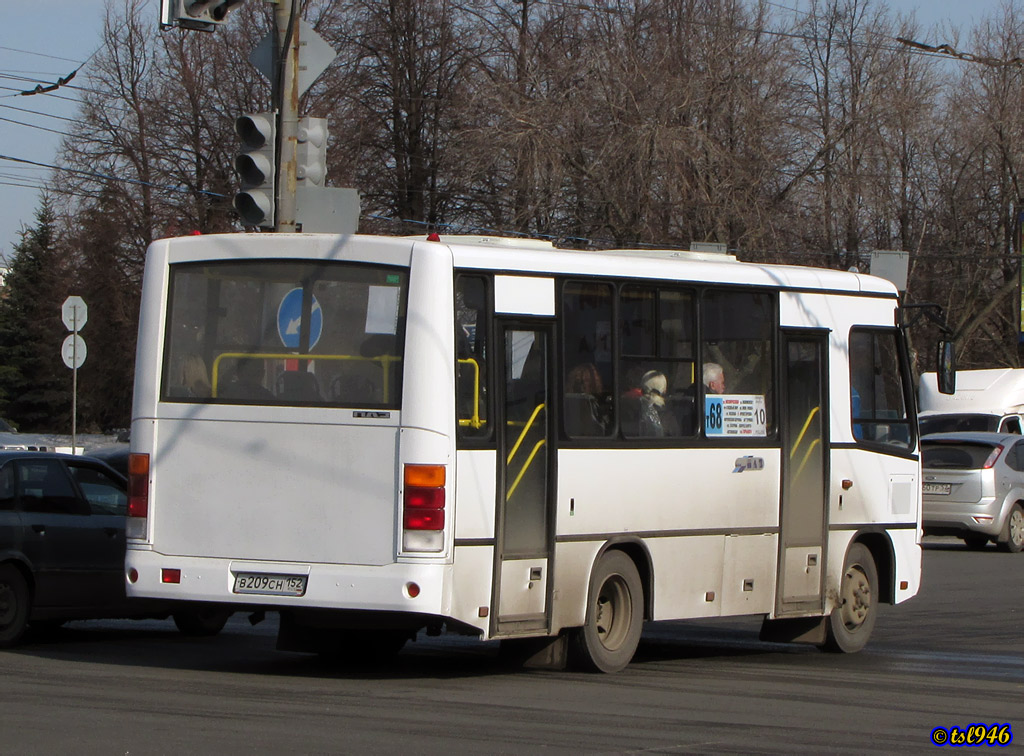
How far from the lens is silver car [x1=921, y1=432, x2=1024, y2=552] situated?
79.6 ft

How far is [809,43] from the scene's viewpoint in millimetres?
38969

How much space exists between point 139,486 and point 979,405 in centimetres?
2461

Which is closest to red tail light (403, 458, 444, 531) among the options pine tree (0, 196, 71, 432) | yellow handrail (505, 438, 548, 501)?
yellow handrail (505, 438, 548, 501)

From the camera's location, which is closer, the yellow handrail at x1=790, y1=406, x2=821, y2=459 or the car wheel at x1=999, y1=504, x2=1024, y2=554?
the yellow handrail at x1=790, y1=406, x2=821, y2=459

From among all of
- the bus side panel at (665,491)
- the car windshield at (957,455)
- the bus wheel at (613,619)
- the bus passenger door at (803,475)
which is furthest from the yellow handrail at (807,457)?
the car windshield at (957,455)

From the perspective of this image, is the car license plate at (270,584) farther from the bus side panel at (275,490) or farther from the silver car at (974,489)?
the silver car at (974,489)

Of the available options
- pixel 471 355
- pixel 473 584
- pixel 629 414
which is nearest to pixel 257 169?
pixel 471 355

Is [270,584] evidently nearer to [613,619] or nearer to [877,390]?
[613,619]

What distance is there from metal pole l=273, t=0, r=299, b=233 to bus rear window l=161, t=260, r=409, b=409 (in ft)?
10.7

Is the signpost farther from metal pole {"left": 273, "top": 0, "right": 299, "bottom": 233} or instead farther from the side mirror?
the side mirror

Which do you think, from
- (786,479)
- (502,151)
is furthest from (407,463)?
(502,151)

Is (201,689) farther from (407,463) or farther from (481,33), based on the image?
(481,33)

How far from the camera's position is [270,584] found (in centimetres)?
961

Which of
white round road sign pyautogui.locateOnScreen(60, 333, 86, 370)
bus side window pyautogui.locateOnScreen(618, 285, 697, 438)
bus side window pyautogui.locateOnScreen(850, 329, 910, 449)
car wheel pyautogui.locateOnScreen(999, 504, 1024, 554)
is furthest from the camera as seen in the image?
white round road sign pyautogui.locateOnScreen(60, 333, 86, 370)
